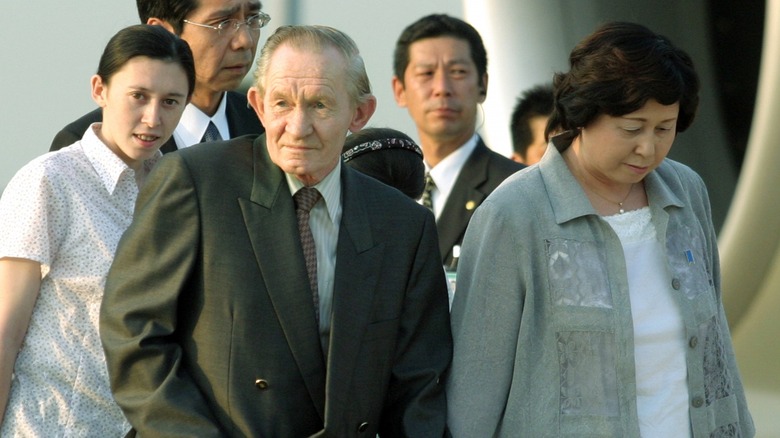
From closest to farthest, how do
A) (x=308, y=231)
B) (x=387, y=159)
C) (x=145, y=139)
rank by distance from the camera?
1. (x=308, y=231)
2. (x=145, y=139)
3. (x=387, y=159)

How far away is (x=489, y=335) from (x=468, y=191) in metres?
1.49

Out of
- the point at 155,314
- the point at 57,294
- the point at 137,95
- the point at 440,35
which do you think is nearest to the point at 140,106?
the point at 137,95

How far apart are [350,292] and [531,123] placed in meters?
2.46

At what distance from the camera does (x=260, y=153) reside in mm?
2811

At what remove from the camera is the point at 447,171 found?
4.50 metres

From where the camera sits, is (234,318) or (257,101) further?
(257,101)

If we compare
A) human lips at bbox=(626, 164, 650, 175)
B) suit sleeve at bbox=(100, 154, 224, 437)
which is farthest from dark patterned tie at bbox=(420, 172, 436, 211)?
suit sleeve at bbox=(100, 154, 224, 437)

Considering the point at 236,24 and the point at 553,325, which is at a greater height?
the point at 236,24

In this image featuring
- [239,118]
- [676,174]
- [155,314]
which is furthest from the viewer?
[239,118]

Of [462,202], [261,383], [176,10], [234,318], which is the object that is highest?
[176,10]

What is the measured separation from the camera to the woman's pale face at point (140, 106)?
2.97 metres

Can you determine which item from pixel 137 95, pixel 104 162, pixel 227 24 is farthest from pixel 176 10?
pixel 104 162

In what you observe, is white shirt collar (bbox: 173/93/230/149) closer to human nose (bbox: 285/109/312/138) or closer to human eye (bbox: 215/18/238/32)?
human eye (bbox: 215/18/238/32)

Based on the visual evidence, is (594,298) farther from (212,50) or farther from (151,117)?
(212,50)
